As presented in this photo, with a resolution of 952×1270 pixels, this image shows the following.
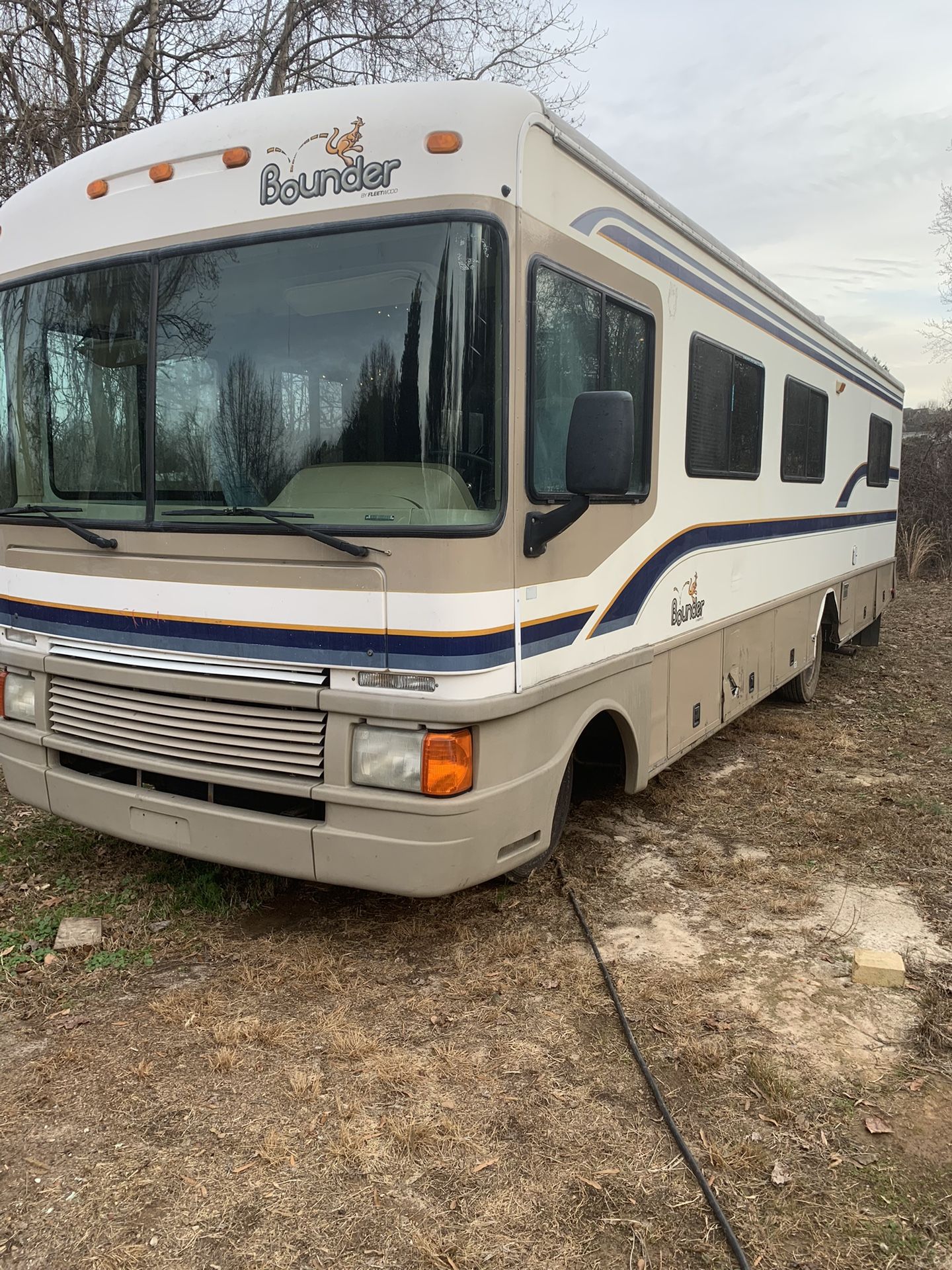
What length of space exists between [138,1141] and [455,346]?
253 centimetres

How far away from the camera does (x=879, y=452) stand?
10.2 m

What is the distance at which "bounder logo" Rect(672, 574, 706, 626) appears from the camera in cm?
498

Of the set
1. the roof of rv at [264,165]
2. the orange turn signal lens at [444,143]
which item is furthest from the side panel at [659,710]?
the orange turn signal lens at [444,143]

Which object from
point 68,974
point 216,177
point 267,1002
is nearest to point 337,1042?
point 267,1002

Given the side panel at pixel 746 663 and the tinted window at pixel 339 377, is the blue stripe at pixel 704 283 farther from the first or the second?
the side panel at pixel 746 663

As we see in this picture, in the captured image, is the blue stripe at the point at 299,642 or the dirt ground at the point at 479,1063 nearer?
the dirt ground at the point at 479,1063

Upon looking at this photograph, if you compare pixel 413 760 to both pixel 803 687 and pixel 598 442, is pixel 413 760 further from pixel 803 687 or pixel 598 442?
pixel 803 687

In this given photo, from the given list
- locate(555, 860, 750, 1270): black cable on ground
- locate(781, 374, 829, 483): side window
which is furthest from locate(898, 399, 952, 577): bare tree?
locate(555, 860, 750, 1270): black cable on ground

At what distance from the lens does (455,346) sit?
324 centimetres

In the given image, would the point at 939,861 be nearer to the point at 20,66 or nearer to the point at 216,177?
the point at 216,177

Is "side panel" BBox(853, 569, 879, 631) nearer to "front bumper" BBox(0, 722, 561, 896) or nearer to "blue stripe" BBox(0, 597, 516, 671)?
"front bumper" BBox(0, 722, 561, 896)

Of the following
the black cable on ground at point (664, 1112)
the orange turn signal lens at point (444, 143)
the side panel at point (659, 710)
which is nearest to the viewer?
the black cable on ground at point (664, 1112)

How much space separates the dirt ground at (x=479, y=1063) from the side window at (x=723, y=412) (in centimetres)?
203

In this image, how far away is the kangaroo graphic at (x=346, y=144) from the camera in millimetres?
3348
